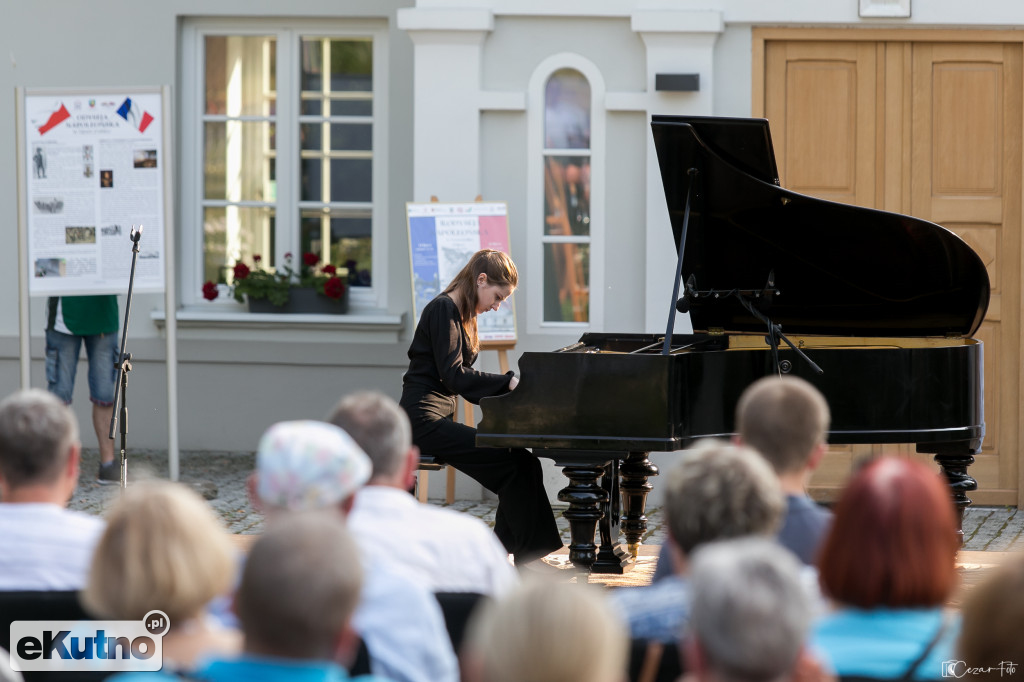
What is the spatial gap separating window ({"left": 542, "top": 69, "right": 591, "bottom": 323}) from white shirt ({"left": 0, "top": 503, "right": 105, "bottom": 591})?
4.36m

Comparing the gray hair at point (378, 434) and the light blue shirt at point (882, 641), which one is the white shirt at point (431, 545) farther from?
the light blue shirt at point (882, 641)

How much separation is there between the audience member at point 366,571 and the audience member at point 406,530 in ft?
0.45

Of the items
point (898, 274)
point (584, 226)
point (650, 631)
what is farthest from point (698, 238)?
point (650, 631)

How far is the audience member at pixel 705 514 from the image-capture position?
1921 mm

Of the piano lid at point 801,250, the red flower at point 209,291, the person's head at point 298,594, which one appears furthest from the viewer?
the red flower at point 209,291

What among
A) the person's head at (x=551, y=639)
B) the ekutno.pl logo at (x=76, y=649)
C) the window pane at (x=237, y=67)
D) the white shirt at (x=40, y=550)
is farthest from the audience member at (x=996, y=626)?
the window pane at (x=237, y=67)

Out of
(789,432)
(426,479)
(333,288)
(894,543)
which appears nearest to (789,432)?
(789,432)

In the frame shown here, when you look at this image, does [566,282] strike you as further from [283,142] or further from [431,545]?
[431,545]

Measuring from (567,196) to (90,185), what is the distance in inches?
96.1

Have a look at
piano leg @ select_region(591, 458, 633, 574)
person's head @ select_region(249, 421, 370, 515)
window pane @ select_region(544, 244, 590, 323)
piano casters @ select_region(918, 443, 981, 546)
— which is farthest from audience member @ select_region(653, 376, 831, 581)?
window pane @ select_region(544, 244, 590, 323)

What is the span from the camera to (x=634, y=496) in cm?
495

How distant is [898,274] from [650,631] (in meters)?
3.00

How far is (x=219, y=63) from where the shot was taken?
754 cm

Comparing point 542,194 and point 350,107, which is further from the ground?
point 350,107
